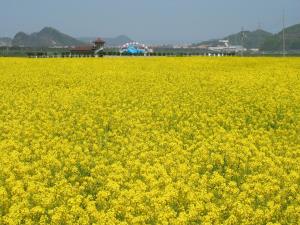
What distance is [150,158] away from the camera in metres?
10.7

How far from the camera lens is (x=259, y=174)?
937 cm

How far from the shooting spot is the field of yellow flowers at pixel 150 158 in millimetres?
7828

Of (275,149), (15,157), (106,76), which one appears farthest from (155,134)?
(106,76)

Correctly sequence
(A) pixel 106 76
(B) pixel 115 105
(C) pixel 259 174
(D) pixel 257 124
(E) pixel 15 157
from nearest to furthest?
(C) pixel 259 174, (E) pixel 15 157, (D) pixel 257 124, (B) pixel 115 105, (A) pixel 106 76

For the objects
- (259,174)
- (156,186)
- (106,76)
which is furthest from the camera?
(106,76)

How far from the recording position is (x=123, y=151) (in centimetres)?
1120

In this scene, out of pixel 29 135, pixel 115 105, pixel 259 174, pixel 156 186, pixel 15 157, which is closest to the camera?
pixel 156 186

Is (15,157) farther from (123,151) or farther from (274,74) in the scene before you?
(274,74)

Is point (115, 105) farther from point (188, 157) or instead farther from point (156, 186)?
point (156, 186)

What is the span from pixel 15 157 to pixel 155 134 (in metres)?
3.62

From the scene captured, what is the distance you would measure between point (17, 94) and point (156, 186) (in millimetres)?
Answer: 12250

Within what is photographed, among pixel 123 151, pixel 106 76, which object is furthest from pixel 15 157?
pixel 106 76

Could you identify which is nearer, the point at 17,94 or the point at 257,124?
the point at 257,124

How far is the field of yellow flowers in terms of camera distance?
783 centimetres
